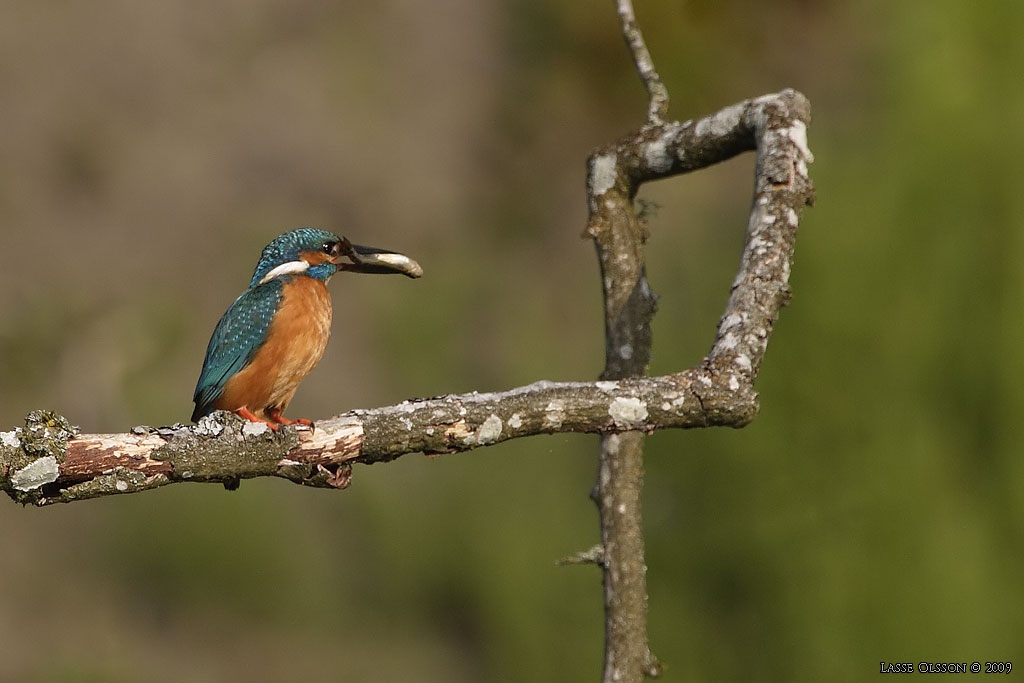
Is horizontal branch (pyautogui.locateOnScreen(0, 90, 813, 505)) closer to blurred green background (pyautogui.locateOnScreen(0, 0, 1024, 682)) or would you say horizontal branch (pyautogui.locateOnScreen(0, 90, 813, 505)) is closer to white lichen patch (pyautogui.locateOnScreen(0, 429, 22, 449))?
white lichen patch (pyautogui.locateOnScreen(0, 429, 22, 449))

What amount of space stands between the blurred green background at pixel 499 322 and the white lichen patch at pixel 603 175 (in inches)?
74.4

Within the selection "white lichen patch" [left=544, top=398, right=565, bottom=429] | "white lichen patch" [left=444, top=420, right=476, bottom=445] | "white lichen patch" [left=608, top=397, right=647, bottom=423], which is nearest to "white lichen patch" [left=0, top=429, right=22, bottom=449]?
"white lichen patch" [left=444, top=420, right=476, bottom=445]

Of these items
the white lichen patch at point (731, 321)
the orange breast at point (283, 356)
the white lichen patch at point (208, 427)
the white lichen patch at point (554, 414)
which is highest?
the orange breast at point (283, 356)

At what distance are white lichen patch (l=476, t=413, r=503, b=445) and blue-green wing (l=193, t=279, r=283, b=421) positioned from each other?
128 centimetres

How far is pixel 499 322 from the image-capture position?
Answer: 7.30m

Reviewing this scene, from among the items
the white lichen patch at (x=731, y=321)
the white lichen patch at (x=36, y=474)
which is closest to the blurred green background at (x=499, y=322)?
the white lichen patch at (x=731, y=321)

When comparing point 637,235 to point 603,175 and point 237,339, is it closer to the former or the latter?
point 603,175

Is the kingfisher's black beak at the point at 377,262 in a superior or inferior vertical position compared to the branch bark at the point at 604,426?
superior

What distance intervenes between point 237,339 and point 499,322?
13.6 feet

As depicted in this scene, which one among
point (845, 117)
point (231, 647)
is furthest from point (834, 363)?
point (231, 647)

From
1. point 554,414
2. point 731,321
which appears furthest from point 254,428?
point 731,321

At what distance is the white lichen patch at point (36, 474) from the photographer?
1.88 meters

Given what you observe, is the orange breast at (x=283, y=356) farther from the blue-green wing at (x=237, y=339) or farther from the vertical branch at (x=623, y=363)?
the vertical branch at (x=623, y=363)

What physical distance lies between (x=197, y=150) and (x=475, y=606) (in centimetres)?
490
